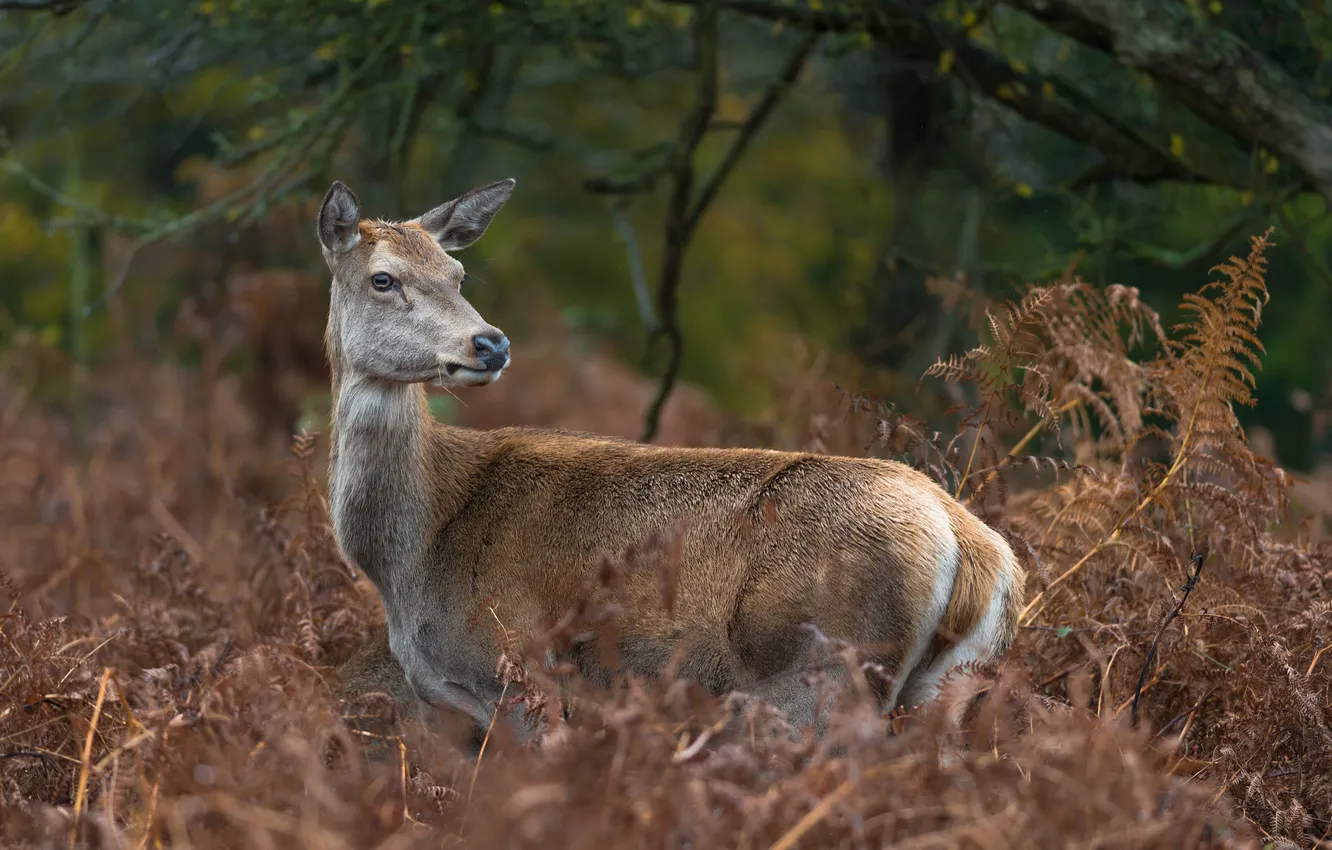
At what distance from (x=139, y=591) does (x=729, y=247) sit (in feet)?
46.7

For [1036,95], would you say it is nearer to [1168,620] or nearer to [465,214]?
[465,214]

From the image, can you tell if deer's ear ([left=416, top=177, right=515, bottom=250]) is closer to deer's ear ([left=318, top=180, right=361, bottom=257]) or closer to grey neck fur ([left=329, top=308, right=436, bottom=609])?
deer's ear ([left=318, top=180, right=361, bottom=257])

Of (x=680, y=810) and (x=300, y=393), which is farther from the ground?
(x=680, y=810)

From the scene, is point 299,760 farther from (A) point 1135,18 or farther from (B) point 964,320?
(B) point 964,320

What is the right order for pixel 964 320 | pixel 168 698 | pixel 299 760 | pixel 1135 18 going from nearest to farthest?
1. pixel 299 760
2. pixel 168 698
3. pixel 1135 18
4. pixel 964 320

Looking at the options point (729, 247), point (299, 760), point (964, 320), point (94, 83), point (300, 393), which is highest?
point (299, 760)

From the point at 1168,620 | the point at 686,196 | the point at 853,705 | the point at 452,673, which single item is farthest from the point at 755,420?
the point at 853,705

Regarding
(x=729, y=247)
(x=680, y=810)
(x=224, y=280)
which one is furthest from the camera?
(x=729, y=247)

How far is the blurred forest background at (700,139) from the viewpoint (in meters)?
7.58

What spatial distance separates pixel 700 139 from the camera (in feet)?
29.8

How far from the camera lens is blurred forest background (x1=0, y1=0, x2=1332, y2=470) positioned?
24.9ft

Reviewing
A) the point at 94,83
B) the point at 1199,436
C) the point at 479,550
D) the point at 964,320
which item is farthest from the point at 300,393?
the point at 1199,436

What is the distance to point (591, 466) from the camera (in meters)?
5.68

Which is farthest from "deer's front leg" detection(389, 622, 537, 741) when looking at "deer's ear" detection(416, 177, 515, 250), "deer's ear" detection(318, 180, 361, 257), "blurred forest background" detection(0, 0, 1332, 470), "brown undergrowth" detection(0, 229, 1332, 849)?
"blurred forest background" detection(0, 0, 1332, 470)
